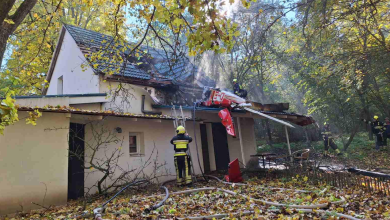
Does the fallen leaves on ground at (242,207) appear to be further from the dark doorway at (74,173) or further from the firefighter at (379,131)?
the firefighter at (379,131)

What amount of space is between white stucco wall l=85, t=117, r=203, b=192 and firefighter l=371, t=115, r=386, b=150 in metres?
10.3

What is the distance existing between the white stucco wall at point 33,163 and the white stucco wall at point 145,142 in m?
1.14

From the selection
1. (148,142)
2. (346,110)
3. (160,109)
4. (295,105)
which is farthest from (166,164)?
(295,105)

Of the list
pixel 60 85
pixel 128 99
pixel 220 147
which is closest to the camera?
pixel 128 99

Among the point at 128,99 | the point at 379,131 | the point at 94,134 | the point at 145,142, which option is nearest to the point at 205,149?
the point at 145,142

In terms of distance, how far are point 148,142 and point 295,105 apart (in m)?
26.5

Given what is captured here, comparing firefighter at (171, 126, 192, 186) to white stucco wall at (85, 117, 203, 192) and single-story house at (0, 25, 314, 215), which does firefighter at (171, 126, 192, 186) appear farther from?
white stucco wall at (85, 117, 203, 192)

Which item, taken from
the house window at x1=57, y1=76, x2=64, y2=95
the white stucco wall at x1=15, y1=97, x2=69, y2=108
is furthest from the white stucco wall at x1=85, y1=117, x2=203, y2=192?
the house window at x1=57, y1=76, x2=64, y2=95

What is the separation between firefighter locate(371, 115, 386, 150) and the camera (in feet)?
41.9

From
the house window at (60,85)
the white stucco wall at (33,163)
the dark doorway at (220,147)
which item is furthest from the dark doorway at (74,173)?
the house window at (60,85)

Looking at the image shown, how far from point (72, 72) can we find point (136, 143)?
6179 mm

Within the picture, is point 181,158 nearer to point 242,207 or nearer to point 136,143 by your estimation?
point 136,143

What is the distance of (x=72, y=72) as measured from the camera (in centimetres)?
1231

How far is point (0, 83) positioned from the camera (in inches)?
→ 603
